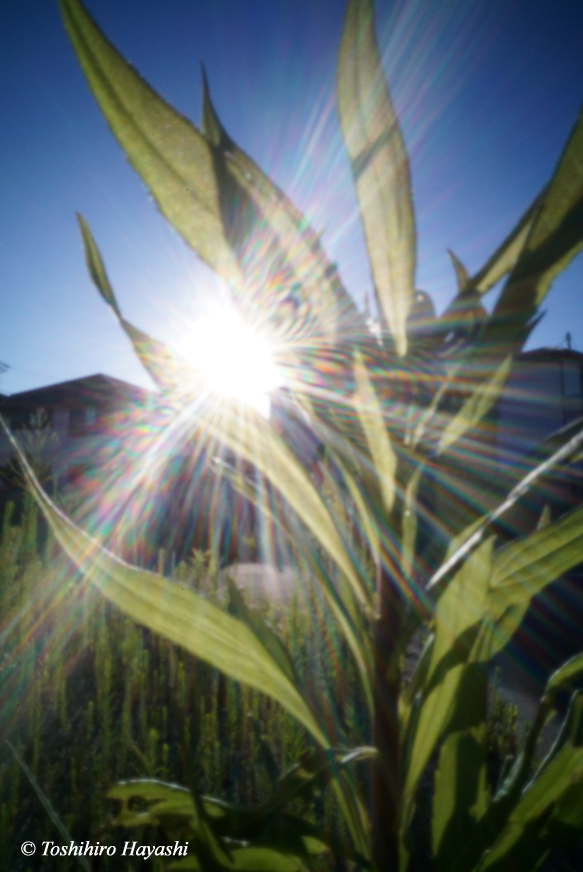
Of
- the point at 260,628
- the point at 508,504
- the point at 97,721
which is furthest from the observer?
the point at 97,721

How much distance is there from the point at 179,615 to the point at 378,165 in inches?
10.7

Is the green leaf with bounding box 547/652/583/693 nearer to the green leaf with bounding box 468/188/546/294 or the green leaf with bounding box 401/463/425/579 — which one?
the green leaf with bounding box 401/463/425/579

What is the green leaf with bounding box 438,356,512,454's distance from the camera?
0.30m

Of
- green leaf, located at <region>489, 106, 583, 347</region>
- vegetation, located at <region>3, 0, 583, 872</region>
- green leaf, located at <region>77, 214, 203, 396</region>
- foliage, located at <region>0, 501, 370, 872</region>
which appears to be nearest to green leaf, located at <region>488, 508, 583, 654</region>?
vegetation, located at <region>3, 0, 583, 872</region>

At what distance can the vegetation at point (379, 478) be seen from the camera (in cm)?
27

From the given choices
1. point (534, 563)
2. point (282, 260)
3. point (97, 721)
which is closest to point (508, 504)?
point (534, 563)

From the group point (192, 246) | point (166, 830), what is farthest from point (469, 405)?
point (166, 830)

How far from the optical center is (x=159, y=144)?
27 centimetres

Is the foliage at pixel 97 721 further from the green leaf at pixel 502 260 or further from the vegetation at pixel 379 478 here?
the green leaf at pixel 502 260

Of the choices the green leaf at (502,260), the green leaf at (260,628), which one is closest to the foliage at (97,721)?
the green leaf at (260,628)

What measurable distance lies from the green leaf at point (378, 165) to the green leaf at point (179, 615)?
0.19m

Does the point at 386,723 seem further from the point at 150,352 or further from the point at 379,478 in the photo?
the point at 150,352

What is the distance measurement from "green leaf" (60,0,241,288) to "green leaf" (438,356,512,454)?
0.15 m

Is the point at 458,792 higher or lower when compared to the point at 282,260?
lower
